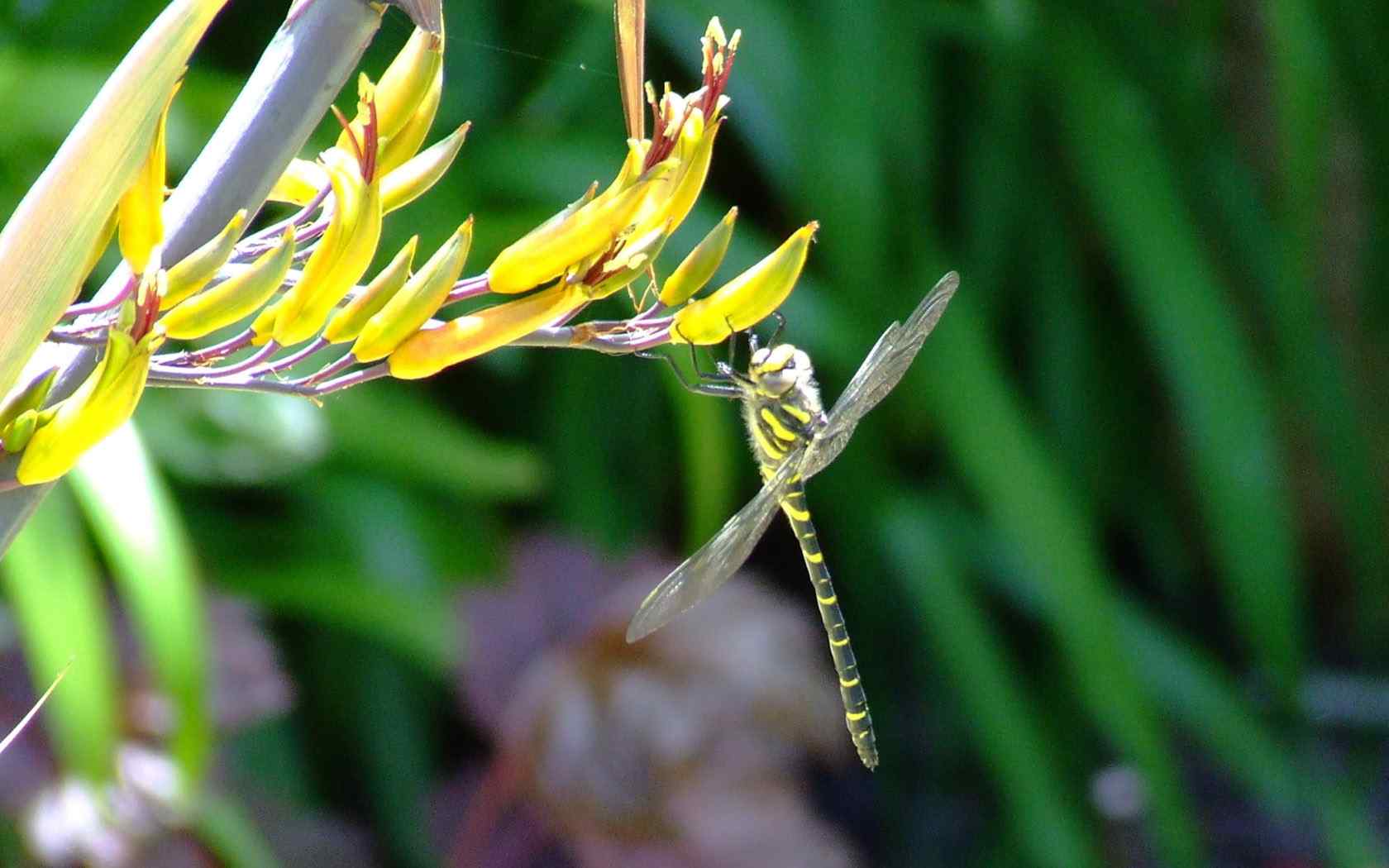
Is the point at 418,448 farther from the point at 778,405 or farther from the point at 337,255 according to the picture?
the point at 337,255

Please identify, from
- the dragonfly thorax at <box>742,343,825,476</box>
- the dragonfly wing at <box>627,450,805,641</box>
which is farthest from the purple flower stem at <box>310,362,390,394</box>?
the dragonfly thorax at <box>742,343,825,476</box>

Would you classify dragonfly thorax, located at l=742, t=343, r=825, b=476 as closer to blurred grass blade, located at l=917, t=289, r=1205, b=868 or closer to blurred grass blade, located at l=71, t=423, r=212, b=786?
blurred grass blade, located at l=71, t=423, r=212, b=786

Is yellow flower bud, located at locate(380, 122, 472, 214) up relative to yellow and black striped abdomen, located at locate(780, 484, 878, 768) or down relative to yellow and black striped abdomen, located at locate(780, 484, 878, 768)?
up

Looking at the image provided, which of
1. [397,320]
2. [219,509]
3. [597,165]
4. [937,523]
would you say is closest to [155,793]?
[219,509]

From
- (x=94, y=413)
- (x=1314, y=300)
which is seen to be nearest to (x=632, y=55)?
(x=94, y=413)

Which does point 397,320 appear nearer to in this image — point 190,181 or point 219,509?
point 190,181
